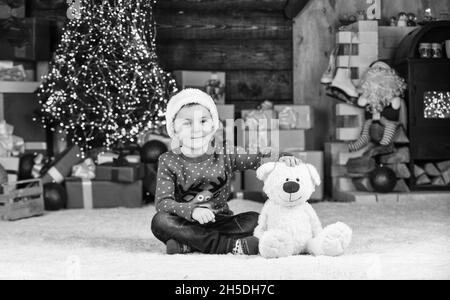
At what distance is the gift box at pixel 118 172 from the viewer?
395 cm

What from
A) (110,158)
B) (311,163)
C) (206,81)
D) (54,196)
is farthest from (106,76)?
(311,163)

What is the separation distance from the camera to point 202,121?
2410 millimetres

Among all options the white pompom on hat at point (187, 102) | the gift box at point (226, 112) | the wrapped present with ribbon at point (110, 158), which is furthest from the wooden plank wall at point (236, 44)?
the white pompom on hat at point (187, 102)

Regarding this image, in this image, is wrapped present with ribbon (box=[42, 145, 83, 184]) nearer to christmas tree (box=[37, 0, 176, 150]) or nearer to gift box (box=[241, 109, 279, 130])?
christmas tree (box=[37, 0, 176, 150])

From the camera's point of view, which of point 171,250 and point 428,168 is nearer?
point 171,250

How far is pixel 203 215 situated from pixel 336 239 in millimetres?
416

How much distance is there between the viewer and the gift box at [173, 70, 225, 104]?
173 inches

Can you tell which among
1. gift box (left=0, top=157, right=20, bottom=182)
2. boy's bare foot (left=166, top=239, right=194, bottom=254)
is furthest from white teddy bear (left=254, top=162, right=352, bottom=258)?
gift box (left=0, top=157, right=20, bottom=182)

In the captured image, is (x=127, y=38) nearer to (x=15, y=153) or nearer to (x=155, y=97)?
(x=155, y=97)

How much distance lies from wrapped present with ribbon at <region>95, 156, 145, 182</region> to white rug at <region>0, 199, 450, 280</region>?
320 millimetres

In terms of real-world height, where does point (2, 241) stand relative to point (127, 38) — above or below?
below

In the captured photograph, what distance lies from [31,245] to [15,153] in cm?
158

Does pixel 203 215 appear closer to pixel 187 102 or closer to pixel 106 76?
pixel 187 102

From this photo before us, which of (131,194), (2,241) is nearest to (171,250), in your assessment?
(2,241)
